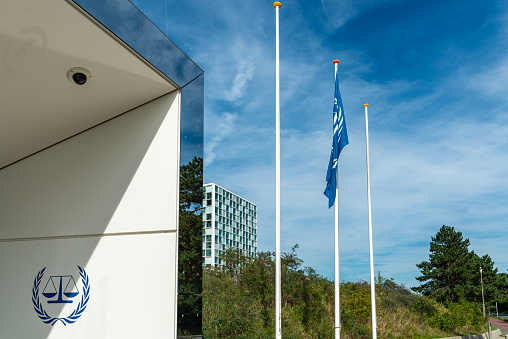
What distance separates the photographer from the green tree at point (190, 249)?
4062 millimetres

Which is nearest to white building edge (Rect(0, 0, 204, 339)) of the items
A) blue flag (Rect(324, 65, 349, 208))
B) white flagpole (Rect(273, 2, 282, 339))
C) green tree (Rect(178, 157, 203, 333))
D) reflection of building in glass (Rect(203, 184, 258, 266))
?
green tree (Rect(178, 157, 203, 333))

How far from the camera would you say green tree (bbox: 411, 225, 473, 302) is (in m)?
38.2

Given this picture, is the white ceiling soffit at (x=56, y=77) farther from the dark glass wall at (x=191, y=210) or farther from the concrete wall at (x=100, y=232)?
the dark glass wall at (x=191, y=210)

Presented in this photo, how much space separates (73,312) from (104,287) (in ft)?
1.38

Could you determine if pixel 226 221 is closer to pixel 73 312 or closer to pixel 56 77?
pixel 73 312

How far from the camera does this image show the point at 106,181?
4.34 m

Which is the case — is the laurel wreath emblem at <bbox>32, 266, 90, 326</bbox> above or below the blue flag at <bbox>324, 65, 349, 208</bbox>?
below

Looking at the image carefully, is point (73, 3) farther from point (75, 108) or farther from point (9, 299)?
point (9, 299)

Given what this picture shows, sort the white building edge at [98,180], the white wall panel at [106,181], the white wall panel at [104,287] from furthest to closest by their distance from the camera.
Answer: the white wall panel at [106,181] < the white wall panel at [104,287] < the white building edge at [98,180]

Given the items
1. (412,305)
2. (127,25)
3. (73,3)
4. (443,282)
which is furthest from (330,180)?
(443,282)

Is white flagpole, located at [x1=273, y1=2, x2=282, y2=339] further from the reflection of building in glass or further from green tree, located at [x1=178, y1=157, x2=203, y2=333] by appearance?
the reflection of building in glass

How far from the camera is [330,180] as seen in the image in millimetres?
9258

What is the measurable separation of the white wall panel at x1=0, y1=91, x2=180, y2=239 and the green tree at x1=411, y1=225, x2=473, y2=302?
39.2 m

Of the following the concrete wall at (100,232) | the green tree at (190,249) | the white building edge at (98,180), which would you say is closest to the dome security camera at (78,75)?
the white building edge at (98,180)
